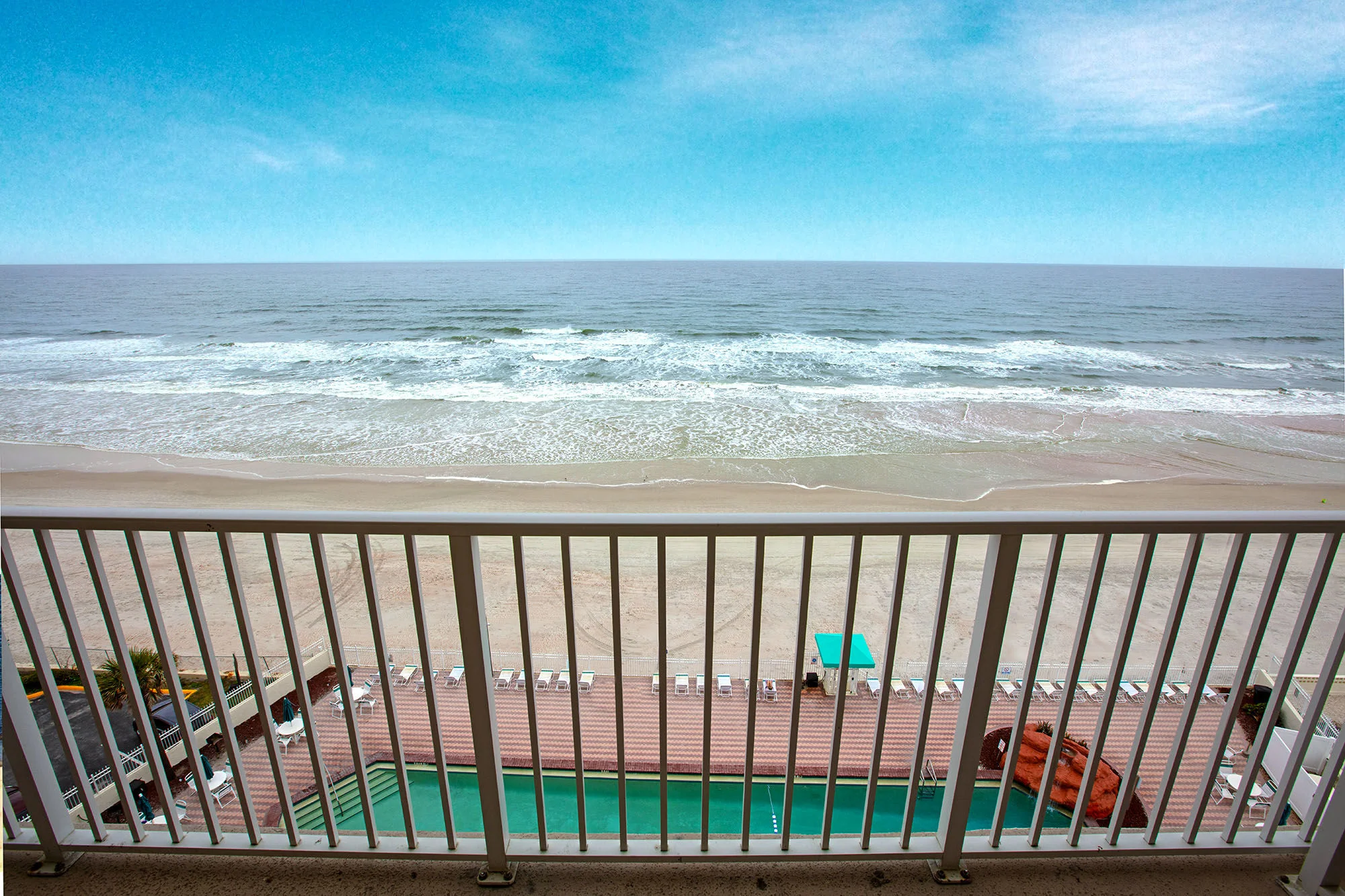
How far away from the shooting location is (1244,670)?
140 cm

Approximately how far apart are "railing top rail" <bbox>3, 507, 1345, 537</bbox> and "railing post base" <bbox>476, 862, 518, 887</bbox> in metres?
0.99

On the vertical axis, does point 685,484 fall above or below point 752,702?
below

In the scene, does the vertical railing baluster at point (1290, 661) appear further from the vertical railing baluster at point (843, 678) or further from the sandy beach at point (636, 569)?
the sandy beach at point (636, 569)

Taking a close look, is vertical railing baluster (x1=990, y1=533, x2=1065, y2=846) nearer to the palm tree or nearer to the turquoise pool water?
the turquoise pool water

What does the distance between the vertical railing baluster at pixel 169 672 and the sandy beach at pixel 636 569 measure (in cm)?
565

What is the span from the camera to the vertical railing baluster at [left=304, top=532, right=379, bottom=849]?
127 cm

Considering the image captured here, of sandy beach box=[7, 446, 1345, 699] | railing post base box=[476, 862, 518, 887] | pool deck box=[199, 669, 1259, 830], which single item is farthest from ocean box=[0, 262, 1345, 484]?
railing post base box=[476, 862, 518, 887]

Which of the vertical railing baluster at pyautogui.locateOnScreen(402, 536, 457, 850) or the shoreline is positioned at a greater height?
the vertical railing baluster at pyautogui.locateOnScreen(402, 536, 457, 850)

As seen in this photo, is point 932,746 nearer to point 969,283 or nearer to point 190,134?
point 190,134

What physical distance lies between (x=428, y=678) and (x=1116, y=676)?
1610 mm

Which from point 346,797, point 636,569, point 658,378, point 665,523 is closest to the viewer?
point 665,523

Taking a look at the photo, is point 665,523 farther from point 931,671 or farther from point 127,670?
point 127,670

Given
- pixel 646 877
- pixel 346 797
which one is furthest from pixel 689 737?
pixel 646 877

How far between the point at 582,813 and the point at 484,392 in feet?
60.9
